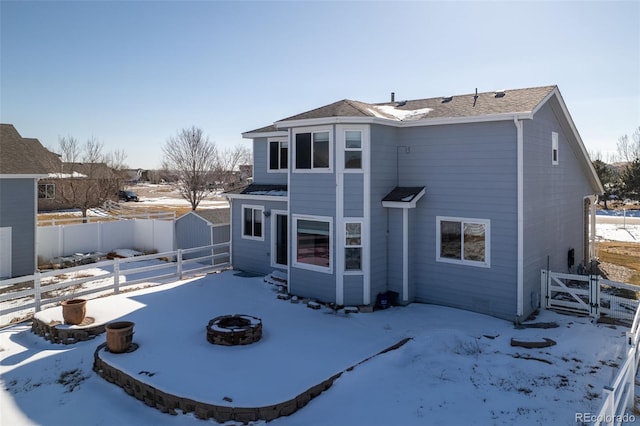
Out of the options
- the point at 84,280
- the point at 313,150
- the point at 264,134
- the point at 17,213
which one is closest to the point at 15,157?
the point at 17,213

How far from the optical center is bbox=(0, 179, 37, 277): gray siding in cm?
1703

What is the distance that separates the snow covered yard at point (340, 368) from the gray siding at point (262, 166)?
21.4ft

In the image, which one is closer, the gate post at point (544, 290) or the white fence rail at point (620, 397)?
the white fence rail at point (620, 397)

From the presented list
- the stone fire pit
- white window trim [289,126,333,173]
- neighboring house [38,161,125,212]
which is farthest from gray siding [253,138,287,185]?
neighboring house [38,161,125,212]

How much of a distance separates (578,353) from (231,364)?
739 cm

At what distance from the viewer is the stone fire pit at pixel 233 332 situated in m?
9.39

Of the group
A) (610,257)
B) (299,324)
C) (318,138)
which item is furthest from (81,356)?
(610,257)

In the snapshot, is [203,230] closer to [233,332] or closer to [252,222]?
[252,222]

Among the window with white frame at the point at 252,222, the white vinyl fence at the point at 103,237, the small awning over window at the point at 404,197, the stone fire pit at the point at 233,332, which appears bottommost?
the stone fire pit at the point at 233,332

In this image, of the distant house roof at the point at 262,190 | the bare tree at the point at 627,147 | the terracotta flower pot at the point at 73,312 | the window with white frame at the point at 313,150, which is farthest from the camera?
the bare tree at the point at 627,147

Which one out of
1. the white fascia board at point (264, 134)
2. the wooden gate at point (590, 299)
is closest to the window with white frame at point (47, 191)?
the white fascia board at point (264, 134)

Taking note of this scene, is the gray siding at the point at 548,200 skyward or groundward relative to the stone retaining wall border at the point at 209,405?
skyward

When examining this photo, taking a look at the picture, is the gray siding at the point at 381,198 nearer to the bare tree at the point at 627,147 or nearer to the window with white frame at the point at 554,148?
the window with white frame at the point at 554,148

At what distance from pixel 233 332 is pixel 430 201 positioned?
703cm
